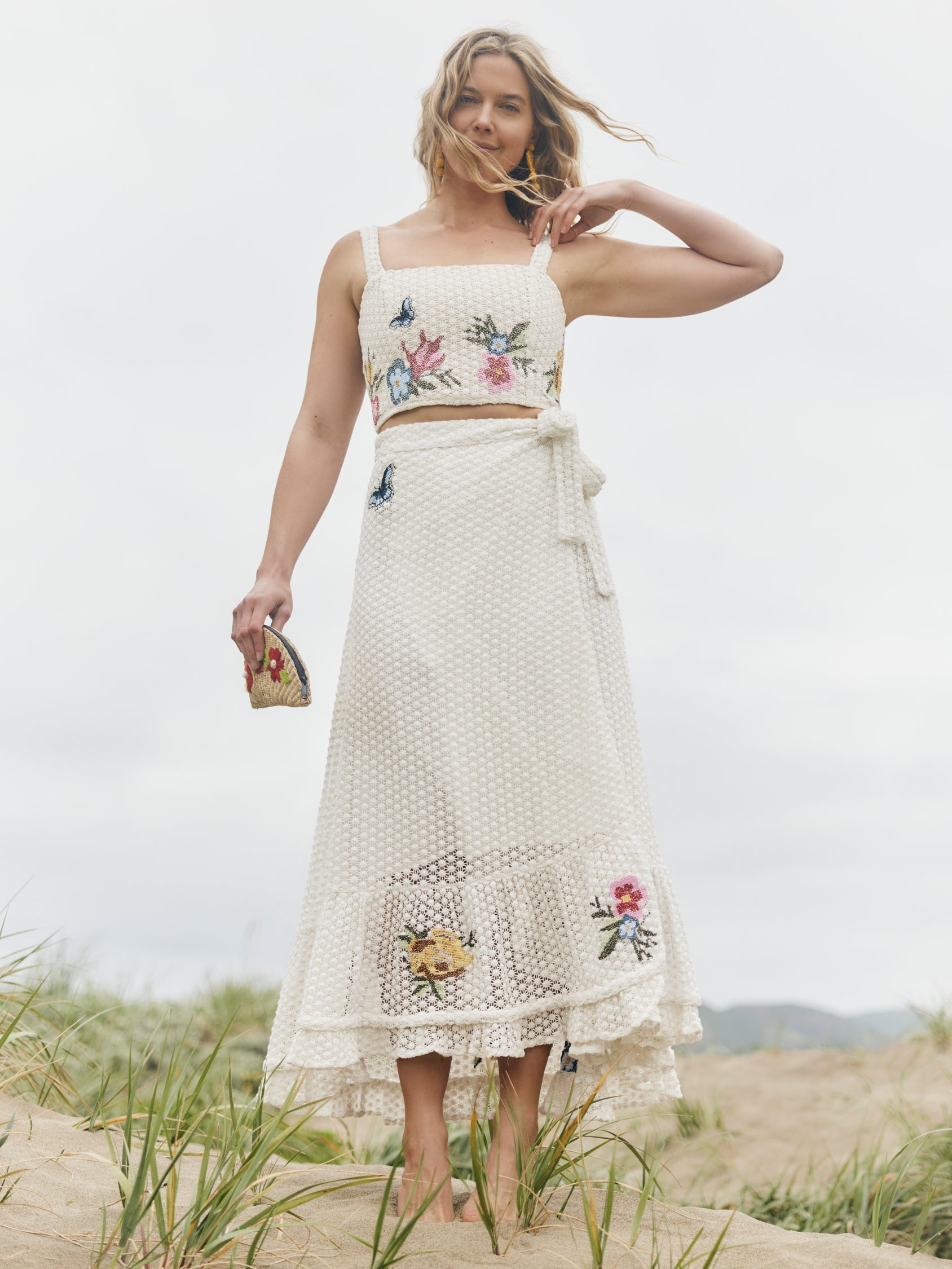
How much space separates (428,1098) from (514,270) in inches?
67.6

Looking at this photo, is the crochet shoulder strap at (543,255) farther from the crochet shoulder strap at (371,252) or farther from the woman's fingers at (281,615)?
the woman's fingers at (281,615)

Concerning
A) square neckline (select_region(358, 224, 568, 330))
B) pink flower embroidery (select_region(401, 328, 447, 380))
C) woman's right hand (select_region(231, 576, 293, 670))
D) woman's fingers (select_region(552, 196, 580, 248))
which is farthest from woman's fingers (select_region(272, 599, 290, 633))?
woman's fingers (select_region(552, 196, 580, 248))

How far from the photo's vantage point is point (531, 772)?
7.89 feet

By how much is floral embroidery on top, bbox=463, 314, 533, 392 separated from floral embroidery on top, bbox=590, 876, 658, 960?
3.46 feet

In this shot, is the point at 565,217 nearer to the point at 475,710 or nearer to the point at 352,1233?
the point at 475,710

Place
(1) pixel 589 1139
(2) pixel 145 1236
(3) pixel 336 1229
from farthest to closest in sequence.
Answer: (1) pixel 589 1139, (3) pixel 336 1229, (2) pixel 145 1236

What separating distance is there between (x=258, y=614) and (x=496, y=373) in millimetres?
716

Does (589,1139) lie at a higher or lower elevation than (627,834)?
lower

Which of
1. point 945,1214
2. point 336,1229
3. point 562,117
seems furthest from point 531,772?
point 945,1214

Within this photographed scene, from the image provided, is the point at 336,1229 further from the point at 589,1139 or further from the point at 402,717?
the point at 589,1139

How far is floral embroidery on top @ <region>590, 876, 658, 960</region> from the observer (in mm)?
2338

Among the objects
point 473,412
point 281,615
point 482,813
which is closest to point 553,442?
point 473,412

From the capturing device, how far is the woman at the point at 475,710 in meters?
2.36

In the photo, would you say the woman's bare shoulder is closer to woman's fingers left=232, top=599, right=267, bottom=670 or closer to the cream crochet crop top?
the cream crochet crop top
